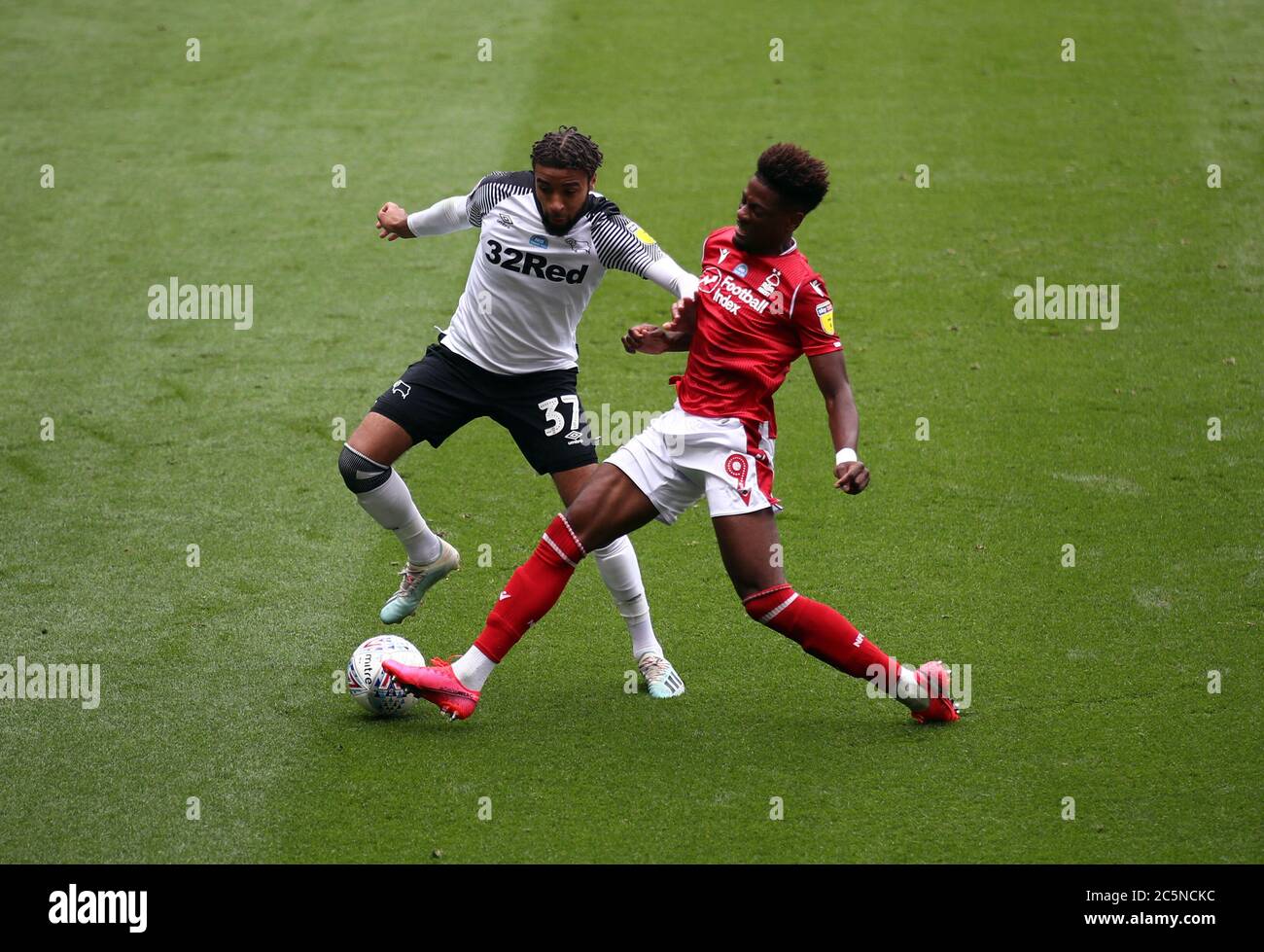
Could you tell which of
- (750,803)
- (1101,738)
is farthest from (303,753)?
(1101,738)

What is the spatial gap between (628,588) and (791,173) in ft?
6.53

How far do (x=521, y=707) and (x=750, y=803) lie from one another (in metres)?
1.20

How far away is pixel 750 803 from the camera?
17.8ft

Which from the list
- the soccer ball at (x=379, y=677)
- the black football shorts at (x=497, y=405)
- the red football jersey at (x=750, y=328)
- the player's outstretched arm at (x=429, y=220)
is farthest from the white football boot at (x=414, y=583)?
the red football jersey at (x=750, y=328)

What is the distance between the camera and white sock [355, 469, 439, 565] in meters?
6.50

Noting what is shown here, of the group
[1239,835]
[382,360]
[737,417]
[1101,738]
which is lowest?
[1239,835]

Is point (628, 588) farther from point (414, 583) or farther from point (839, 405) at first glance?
point (839, 405)

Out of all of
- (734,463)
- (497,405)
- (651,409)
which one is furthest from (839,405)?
(651,409)

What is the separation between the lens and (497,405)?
6496 millimetres

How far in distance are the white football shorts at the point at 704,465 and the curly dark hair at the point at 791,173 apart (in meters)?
A: 0.94

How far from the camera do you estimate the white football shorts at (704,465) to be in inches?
226

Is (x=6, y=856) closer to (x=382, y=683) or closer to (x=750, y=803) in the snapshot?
(x=382, y=683)

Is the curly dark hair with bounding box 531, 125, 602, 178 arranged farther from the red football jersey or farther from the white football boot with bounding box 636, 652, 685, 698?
the white football boot with bounding box 636, 652, 685, 698

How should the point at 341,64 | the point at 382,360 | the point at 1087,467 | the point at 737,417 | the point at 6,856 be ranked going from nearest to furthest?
the point at 6,856, the point at 737,417, the point at 1087,467, the point at 382,360, the point at 341,64
